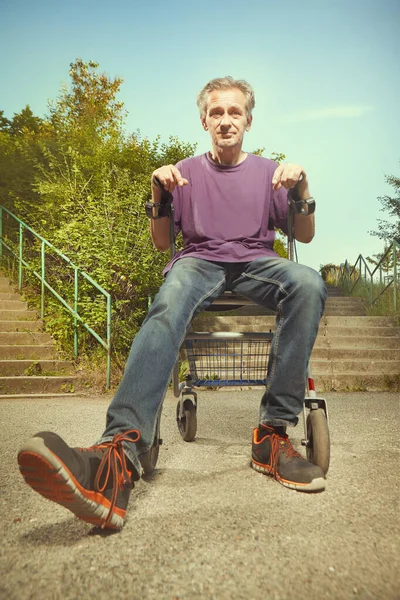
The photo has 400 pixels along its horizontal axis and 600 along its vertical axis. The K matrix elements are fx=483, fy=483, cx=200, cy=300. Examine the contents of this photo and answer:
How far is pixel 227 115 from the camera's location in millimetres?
2371

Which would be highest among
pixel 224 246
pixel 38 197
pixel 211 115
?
pixel 38 197

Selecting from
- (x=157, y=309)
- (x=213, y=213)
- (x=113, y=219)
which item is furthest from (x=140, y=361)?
(x=113, y=219)

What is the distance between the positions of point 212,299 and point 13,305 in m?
5.73

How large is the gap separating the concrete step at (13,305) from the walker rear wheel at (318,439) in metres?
5.99

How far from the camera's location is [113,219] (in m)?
6.52

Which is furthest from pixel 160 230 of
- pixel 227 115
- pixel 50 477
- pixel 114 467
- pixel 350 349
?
pixel 350 349

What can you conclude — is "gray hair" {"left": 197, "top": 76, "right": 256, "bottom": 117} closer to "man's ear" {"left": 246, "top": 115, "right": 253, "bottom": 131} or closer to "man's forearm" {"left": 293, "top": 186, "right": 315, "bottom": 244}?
"man's ear" {"left": 246, "top": 115, "right": 253, "bottom": 131}

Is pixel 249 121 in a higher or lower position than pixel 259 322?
higher

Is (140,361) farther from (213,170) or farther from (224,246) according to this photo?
(213,170)

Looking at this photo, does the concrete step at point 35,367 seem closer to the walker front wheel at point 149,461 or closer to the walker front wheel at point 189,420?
the walker front wheel at point 189,420

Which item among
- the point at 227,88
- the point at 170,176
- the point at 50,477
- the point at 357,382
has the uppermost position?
the point at 227,88

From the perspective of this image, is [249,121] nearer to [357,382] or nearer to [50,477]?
[50,477]

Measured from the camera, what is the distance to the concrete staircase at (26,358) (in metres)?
5.32

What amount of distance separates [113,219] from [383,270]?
586 cm
